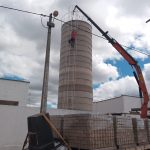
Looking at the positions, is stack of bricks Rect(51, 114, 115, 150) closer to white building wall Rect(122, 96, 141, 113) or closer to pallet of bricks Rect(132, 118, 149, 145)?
pallet of bricks Rect(132, 118, 149, 145)

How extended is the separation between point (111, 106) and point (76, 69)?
10186 mm

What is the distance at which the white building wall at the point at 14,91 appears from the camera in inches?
901

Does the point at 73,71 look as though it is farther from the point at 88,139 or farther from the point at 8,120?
the point at 88,139

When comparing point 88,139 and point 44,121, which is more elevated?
point 44,121

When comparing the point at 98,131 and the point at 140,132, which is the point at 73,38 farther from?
the point at 98,131

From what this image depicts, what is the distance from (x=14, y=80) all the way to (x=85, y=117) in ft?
58.9

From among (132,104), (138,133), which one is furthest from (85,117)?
(132,104)

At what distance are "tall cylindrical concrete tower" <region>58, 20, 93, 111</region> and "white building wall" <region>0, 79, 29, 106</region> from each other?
Result: 420 centimetres

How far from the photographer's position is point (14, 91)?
23.2 metres

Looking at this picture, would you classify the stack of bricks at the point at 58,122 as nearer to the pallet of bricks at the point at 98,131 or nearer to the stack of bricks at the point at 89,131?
the pallet of bricks at the point at 98,131

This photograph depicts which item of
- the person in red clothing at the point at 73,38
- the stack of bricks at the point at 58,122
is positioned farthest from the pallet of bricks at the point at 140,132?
the person in red clothing at the point at 73,38

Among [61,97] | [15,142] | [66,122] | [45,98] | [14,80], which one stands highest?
[14,80]

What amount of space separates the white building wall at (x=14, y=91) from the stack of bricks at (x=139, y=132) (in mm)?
16063

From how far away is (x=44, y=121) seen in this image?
659 cm
